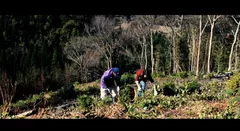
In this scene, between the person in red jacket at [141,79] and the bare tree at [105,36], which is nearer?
the person in red jacket at [141,79]

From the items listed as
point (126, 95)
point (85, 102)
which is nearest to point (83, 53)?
point (126, 95)

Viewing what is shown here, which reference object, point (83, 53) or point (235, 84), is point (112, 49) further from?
point (235, 84)

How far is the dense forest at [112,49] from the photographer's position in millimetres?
33344

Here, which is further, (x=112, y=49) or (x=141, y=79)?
(x=112, y=49)

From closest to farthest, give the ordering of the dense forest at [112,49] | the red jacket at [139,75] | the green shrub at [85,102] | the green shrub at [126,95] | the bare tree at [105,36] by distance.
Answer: the green shrub at [85,102] → the green shrub at [126,95] → the red jacket at [139,75] → the dense forest at [112,49] → the bare tree at [105,36]

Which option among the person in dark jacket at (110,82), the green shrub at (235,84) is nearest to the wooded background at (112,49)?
the green shrub at (235,84)

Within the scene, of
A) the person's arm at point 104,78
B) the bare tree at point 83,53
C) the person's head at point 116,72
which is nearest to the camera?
the person's head at point 116,72

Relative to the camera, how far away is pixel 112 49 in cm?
3859

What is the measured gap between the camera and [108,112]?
8.58 metres

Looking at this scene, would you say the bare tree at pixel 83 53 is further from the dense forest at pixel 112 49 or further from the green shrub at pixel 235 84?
the green shrub at pixel 235 84
